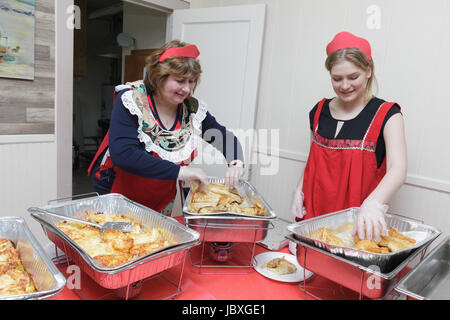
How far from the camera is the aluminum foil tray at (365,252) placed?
3.03 ft

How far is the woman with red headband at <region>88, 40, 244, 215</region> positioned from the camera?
145 cm

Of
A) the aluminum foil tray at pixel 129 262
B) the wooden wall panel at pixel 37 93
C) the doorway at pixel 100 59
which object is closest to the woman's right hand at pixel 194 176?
the aluminum foil tray at pixel 129 262

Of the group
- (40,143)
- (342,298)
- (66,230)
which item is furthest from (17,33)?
(342,298)

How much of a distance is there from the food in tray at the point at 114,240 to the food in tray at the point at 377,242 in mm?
541

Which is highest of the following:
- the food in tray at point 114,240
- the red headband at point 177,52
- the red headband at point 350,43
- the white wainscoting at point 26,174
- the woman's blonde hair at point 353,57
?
the red headband at point 350,43

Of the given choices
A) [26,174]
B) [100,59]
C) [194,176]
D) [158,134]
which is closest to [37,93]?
[26,174]

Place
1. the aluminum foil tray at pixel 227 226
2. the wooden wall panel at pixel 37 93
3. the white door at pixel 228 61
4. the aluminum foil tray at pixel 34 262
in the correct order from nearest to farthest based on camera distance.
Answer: the aluminum foil tray at pixel 34 262, the aluminum foil tray at pixel 227 226, the wooden wall panel at pixel 37 93, the white door at pixel 228 61

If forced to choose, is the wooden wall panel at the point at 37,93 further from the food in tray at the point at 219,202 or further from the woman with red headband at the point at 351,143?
the woman with red headband at the point at 351,143

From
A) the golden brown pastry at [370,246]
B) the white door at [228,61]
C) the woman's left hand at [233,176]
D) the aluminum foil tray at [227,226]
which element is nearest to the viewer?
the golden brown pastry at [370,246]

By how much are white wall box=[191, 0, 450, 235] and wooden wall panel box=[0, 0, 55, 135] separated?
1846 mm

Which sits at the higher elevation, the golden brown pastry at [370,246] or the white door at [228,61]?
the white door at [228,61]

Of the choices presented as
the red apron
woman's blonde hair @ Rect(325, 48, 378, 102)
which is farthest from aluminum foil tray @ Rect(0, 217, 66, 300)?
woman's blonde hair @ Rect(325, 48, 378, 102)
